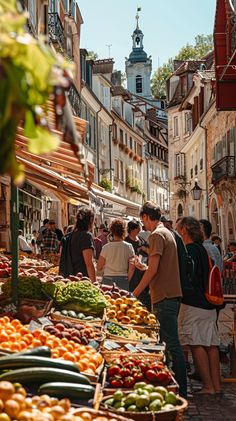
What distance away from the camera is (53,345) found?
5.59m

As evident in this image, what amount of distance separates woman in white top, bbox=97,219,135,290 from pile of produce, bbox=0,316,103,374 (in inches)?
142

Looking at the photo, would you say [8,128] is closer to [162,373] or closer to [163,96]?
[162,373]

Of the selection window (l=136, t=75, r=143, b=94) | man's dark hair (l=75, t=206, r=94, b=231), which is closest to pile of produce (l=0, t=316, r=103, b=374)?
man's dark hair (l=75, t=206, r=94, b=231)

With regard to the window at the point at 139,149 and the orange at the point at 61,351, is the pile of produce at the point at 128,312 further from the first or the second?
the window at the point at 139,149

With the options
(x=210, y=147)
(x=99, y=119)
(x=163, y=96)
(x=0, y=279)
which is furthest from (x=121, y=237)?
(x=163, y=96)

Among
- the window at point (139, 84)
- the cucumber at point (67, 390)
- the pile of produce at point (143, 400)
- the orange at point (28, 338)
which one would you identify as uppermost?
the window at point (139, 84)

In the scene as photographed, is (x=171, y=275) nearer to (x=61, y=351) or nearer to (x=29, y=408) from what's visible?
(x=61, y=351)

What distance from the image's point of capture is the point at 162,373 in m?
5.36

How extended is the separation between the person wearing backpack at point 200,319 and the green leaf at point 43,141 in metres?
5.99

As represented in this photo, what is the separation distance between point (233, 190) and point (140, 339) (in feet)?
89.5

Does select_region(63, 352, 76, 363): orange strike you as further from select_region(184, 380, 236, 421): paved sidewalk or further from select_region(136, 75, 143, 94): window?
select_region(136, 75, 143, 94): window

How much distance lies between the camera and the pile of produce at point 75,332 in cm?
609

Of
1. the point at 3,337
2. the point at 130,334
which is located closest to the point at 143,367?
the point at 3,337

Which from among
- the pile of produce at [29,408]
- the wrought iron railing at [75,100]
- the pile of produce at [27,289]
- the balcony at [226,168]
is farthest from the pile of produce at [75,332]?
the balcony at [226,168]
